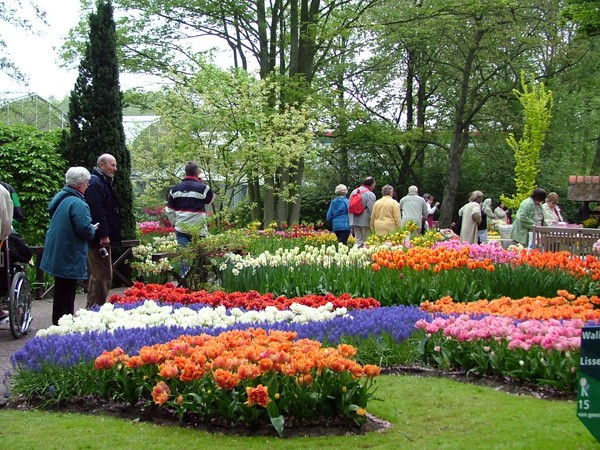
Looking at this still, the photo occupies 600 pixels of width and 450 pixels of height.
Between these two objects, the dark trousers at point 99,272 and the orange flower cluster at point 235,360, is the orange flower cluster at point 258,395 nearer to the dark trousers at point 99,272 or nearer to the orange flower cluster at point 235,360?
the orange flower cluster at point 235,360

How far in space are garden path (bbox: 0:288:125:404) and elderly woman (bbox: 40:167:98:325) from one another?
53cm

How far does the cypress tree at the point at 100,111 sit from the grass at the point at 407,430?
9.27 metres

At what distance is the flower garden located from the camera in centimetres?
474

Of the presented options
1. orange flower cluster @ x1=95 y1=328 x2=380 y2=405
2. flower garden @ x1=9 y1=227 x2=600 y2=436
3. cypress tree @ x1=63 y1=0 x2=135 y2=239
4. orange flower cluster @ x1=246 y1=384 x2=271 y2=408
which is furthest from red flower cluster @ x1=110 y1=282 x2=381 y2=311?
cypress tree @ x1=63 y1=0 x2=135 y2=239

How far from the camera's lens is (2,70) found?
20500 millimetres

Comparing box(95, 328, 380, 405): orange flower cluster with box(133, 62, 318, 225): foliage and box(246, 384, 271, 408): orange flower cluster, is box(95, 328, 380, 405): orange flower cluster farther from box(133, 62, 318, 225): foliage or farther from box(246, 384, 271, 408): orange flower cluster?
box(133, 62, 318, 225): foliage

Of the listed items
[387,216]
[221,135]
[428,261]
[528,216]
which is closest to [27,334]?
[428,261]

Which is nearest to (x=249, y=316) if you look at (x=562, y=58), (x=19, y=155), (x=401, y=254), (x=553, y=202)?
(x=401, y=254)

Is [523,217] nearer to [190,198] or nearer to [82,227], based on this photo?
[190,198]

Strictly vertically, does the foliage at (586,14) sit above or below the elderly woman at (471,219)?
above

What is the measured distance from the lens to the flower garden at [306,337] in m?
4.74

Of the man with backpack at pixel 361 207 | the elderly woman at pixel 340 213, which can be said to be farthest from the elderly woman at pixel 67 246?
the elderly woman at pixel 340 213

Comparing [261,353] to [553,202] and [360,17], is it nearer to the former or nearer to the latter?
[553,202]

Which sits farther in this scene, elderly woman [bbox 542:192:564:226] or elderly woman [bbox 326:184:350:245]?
elderly woman [bbox 326:184:350:245]
